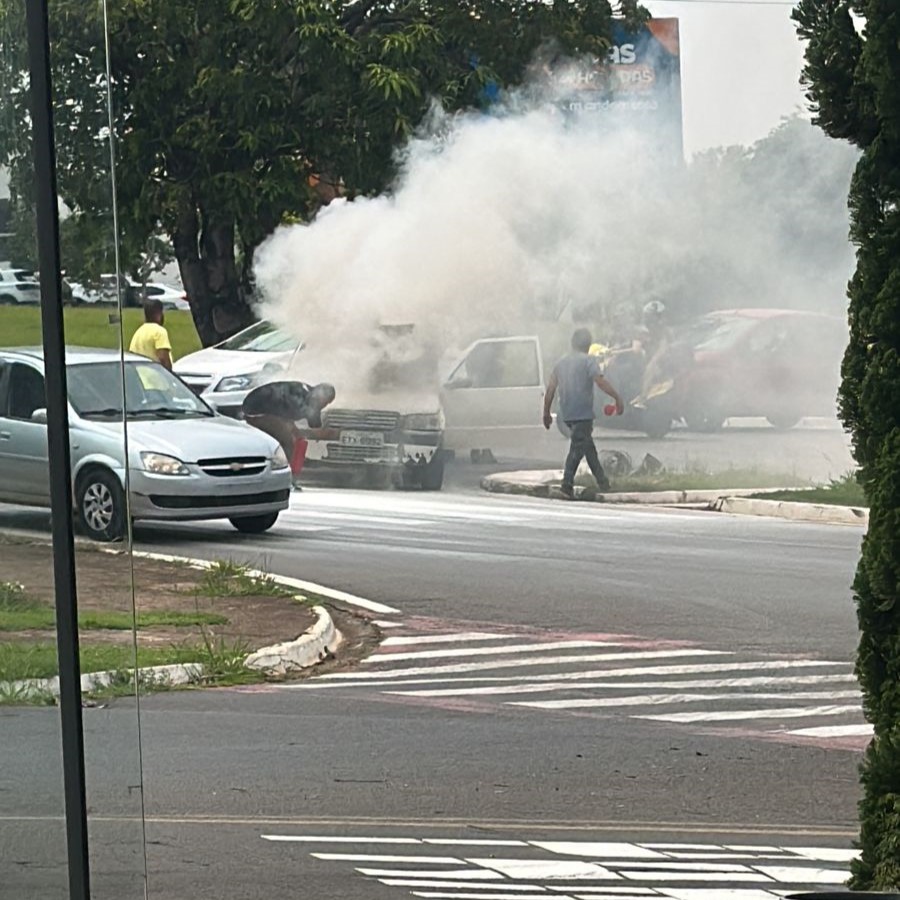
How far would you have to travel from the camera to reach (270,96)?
183 inches

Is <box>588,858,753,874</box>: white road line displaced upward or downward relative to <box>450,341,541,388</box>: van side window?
downward

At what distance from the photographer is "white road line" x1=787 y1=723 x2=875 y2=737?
4512mm

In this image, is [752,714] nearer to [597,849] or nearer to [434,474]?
[597,849]

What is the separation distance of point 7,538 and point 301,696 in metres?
3.05

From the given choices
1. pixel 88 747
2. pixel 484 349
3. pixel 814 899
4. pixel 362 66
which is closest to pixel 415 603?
pixel 484 349

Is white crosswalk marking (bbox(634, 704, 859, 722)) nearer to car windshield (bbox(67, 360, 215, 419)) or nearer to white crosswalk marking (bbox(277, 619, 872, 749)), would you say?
white crosswalk marking (bbox(277, 619, 872, 749))

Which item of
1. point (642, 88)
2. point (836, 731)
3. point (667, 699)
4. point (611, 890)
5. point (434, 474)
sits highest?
point (642, 88)

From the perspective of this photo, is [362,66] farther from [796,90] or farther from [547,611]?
Result: [547,611]

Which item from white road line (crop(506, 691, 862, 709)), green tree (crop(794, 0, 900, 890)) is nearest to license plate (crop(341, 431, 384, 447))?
white road line (crop(506, 691, 862, 709))

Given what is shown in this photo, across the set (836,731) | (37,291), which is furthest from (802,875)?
(37,291)

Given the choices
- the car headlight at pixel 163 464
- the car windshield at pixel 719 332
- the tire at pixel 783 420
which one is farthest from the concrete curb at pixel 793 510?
the car headlight at pixel 163 464

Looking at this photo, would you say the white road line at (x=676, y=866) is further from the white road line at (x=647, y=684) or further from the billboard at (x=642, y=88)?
the billboard at (x=642, y=88)

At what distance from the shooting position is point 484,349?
4570mm

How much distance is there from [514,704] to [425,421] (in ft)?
2.98
